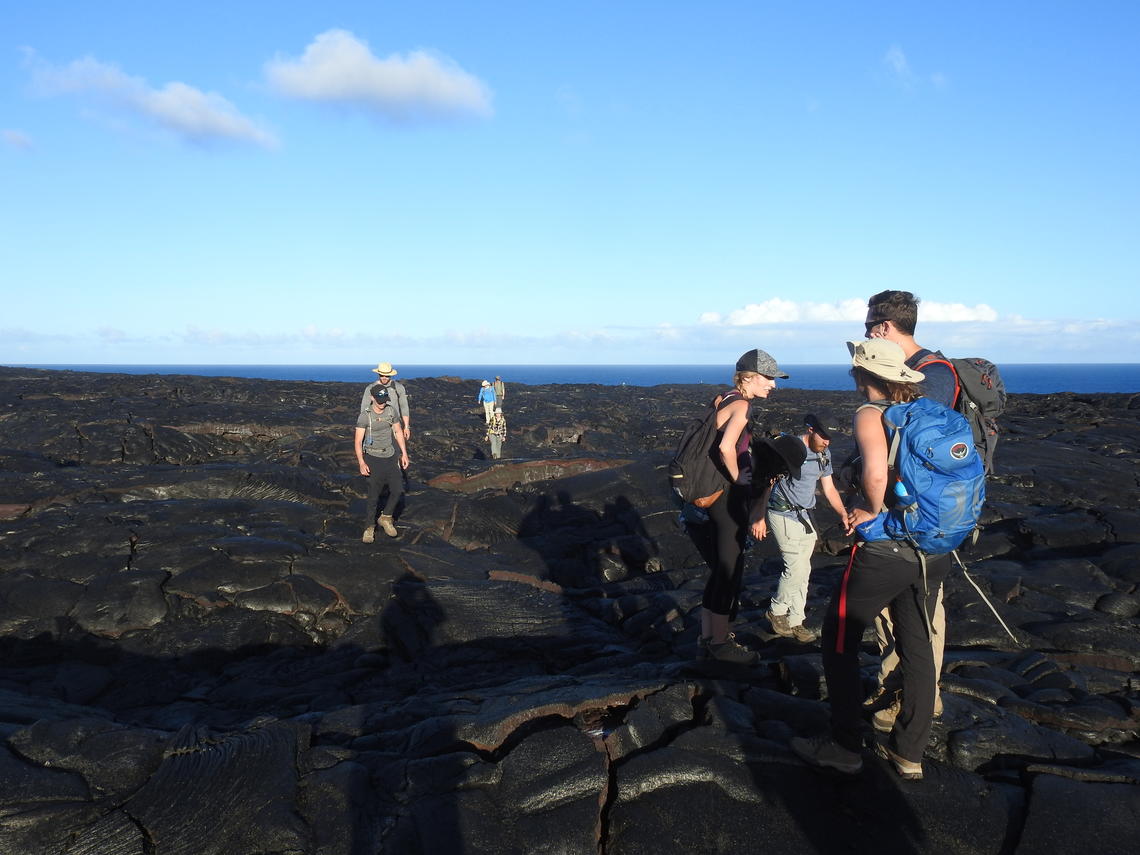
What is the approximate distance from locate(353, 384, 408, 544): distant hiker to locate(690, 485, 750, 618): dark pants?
5.88 metres

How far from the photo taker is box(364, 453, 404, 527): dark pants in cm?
1047

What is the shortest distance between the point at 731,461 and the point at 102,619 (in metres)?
7.32

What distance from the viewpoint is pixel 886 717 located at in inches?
178

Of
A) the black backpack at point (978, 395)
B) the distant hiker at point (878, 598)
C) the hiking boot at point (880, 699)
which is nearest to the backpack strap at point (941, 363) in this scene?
the black backpack at point (978, 395)

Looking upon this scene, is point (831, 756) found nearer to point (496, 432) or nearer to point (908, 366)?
point (908, 366)

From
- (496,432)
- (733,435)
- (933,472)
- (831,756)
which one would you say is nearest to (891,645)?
(831,756)

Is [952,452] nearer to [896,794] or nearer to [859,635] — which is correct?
[859,635]

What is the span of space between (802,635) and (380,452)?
632cm

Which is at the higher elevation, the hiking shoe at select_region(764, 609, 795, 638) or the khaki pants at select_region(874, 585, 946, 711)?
the khaki pants at select_region(874, 585, 946, 711)

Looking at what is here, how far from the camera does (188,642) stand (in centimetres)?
794

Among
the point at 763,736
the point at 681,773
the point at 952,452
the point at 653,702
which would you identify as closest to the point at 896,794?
the point at 763,736

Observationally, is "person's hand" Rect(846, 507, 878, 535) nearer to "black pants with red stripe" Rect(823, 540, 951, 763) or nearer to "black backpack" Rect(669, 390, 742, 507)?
"black pants with red stripe" Rect(823, 540, 951, 763)

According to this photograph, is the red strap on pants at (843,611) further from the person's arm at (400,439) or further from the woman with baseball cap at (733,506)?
the person's arm at (400,439)

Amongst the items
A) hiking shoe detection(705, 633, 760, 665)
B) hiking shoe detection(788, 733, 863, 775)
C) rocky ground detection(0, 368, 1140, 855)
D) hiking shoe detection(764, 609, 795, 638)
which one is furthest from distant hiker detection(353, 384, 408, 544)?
hiking shoe detection(788, 733, 863, 775)
